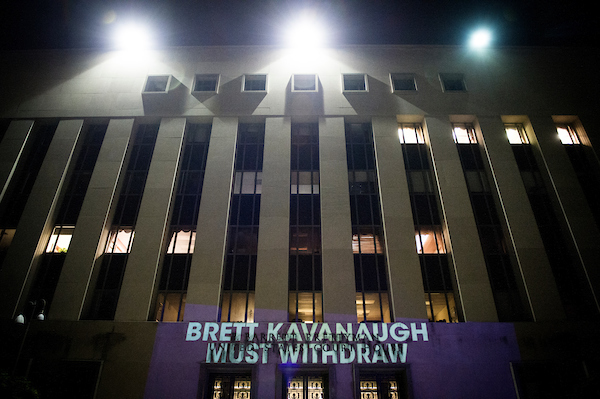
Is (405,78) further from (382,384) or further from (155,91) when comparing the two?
(382,384)

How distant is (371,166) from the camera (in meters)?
24.2

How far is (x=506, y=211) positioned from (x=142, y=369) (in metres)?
24.3

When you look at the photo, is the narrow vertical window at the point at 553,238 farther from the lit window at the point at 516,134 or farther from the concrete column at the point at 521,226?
the concrete column at the point at 521,226

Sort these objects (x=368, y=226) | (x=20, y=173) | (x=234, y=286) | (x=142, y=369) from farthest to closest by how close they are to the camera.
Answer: (x=20, y=173)
(x=368, y=226)
(x=234, y=286)
(x=142, y=369)

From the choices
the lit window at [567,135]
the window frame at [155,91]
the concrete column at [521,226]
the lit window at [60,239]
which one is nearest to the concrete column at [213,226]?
the window frame at [155,91]

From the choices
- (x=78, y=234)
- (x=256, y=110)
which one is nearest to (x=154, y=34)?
(x=256, y=110)

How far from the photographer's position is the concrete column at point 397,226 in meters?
19.0

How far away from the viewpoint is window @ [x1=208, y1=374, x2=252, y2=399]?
58.4 feet

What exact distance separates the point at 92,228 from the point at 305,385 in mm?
16714

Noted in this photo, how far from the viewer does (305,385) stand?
17.9 meters

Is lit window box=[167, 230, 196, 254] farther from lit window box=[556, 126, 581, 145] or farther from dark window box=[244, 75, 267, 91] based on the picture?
lit window box=[556, 126, 581, 145]

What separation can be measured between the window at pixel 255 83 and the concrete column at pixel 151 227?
20.4 feet

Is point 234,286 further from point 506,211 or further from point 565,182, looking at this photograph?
point 565,182

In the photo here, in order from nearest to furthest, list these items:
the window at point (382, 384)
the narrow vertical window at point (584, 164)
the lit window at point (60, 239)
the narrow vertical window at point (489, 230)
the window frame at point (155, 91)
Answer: the window at point (382, 384) → the narrow vertical window at point (489, 230) → the lit window at point (60, 239) → the narrow vertical window at point (584, 164) → the window frame at point (155, 91)
